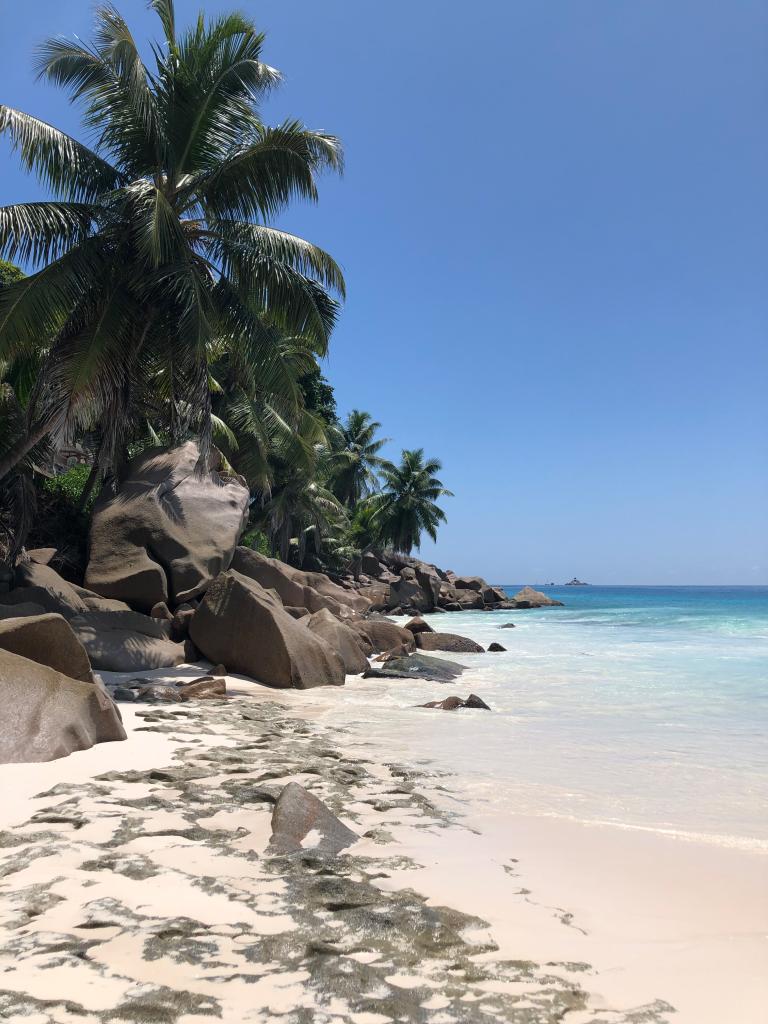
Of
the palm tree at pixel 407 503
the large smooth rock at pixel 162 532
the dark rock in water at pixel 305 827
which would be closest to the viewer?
the dark rock in water at pixel 305 827

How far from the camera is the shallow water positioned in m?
4.38

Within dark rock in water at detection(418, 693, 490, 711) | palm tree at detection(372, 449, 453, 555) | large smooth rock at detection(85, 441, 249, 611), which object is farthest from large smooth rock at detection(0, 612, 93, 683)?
palm tree at detection(372, 449, 453, 555)

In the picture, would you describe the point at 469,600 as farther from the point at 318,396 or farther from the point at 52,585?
the point at 52,585

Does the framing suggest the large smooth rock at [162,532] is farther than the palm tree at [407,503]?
No

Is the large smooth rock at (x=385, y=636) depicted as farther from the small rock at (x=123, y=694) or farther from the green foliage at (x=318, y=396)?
the green foliage at (x=318, y=396)

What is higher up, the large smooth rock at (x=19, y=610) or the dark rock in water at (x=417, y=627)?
the large smooth rock at (x=19, y=610)

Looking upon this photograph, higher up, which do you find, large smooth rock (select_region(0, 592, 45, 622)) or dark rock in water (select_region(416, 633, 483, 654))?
large smooth rock (select_region(0, 592, 45, 622))

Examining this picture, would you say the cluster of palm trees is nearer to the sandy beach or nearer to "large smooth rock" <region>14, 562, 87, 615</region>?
"large smooth rock" <region>14, 562, 87, 615</region>

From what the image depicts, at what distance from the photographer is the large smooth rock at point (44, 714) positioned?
4.41 metres

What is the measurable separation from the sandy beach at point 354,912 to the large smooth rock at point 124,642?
4759mm

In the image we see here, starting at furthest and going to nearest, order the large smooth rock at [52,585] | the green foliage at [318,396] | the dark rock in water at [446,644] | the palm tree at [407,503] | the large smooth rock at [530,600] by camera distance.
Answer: the large smooth rock at [530,600]
the palm tree at [407,503]
the green foliage at [318,396]
the dark rock in water at [446,644]
the large smooth rock at [52,585]

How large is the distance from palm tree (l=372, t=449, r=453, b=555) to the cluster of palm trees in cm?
3504

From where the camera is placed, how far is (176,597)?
11.4 meters

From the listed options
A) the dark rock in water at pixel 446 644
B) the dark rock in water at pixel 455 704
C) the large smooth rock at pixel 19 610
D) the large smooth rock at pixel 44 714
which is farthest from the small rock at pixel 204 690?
the dark rock in water at pixel 446 644
